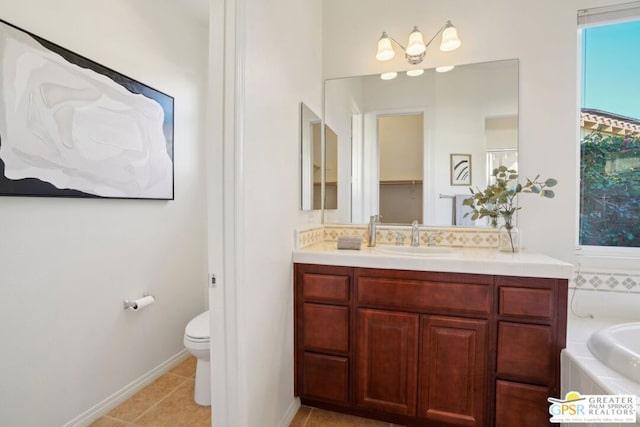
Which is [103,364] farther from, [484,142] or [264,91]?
[484,142]

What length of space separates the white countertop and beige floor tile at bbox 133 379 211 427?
106cm

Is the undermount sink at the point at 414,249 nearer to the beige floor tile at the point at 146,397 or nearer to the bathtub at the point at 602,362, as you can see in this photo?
the bathtub at the point at 602,362

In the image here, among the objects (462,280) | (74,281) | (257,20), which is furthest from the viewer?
(74,281)

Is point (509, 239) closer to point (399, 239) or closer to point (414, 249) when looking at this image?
point (414, 249)

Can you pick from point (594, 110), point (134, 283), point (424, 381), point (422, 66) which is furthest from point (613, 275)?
point (134, 283)

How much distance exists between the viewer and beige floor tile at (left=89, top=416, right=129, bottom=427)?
1666 mm

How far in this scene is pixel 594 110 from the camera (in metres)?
1.92

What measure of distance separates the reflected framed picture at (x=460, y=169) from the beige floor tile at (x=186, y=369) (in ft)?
7.60

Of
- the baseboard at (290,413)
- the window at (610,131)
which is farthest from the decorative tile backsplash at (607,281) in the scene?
the baseboard at (290,413)

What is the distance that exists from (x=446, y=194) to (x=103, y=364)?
239cm

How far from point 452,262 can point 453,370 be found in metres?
0.55

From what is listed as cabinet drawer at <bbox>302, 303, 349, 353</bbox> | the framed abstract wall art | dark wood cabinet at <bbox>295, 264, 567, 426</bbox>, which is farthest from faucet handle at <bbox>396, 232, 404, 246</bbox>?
the framed abstract wall art

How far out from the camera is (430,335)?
1549 millimetres

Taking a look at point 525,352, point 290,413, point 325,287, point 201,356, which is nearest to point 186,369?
point 201,356
